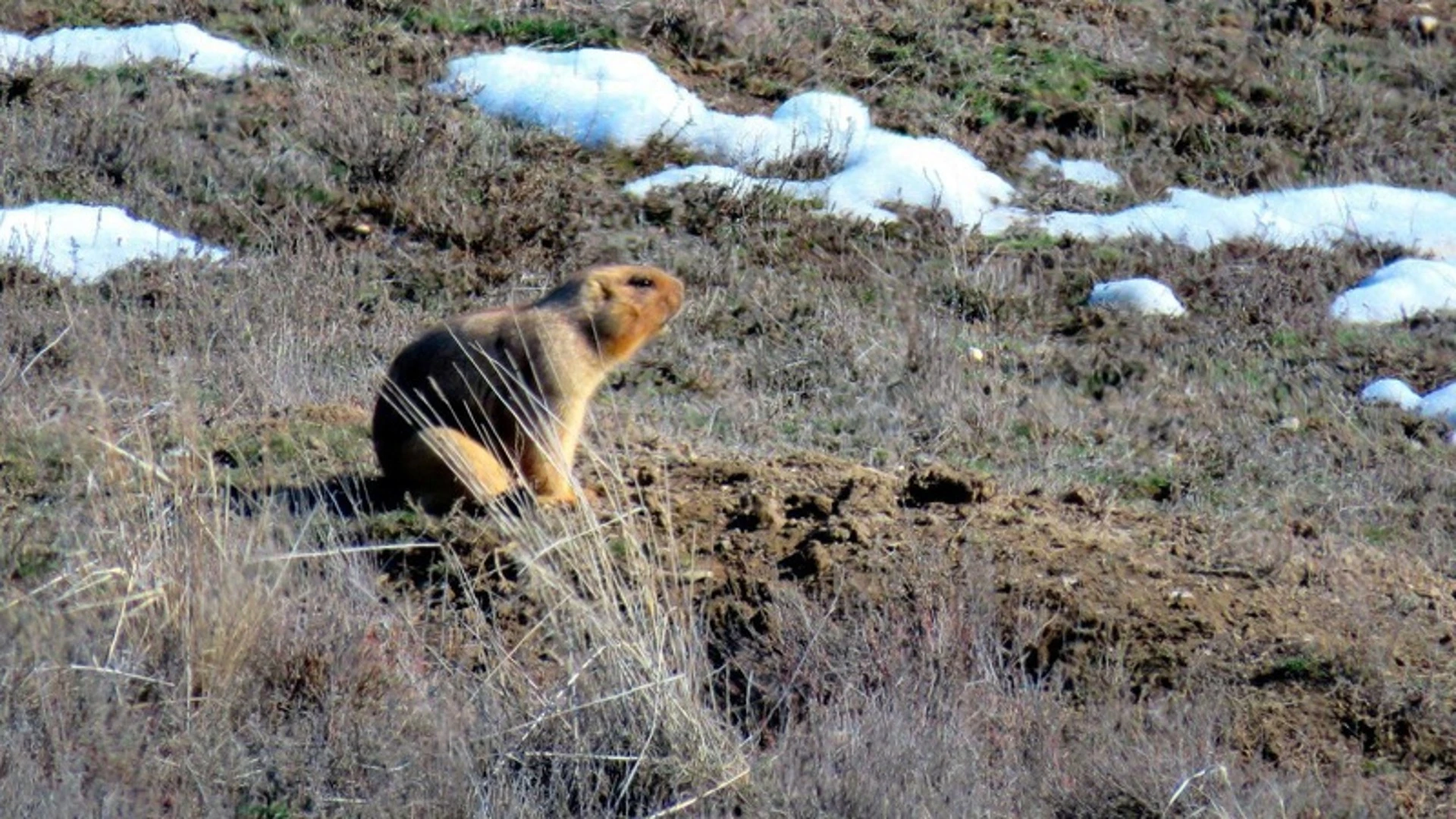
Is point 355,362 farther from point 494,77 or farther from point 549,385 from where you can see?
point 494,77

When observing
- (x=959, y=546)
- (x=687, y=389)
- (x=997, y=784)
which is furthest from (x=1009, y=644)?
(x=687, y=389)

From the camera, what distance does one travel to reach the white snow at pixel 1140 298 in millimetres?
11227

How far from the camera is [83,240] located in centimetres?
1142

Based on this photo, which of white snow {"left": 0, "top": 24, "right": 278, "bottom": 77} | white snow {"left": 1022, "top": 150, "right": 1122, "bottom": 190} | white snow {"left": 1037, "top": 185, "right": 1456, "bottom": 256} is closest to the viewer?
white snow {"left": 1037, "top": 185, "right": 1456, "bottom": 256}

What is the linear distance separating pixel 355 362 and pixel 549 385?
11.0ft

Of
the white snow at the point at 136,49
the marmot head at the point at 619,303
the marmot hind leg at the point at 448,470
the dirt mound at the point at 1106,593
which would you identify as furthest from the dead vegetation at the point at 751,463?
the marmot head at the point at 619,303

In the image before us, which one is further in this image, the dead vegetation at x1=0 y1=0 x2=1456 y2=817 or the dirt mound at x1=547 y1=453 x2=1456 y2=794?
the dirt mound at x1=547 y1=453 x2=1456 y2=794

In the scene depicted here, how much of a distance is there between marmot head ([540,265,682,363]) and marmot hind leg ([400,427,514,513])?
591 millimetres

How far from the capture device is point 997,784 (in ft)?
16.8

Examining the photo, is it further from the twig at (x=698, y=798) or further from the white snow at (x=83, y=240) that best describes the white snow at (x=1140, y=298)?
the twig at (x=698, y=798)

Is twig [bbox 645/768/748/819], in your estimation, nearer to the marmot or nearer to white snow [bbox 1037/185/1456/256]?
the marmot

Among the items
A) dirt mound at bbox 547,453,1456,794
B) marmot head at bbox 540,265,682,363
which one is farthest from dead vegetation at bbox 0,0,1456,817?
marmot head at bbox 540,265,682,363

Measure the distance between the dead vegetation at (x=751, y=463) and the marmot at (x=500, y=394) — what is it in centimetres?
19

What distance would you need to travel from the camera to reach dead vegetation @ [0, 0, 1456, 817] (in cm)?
517
